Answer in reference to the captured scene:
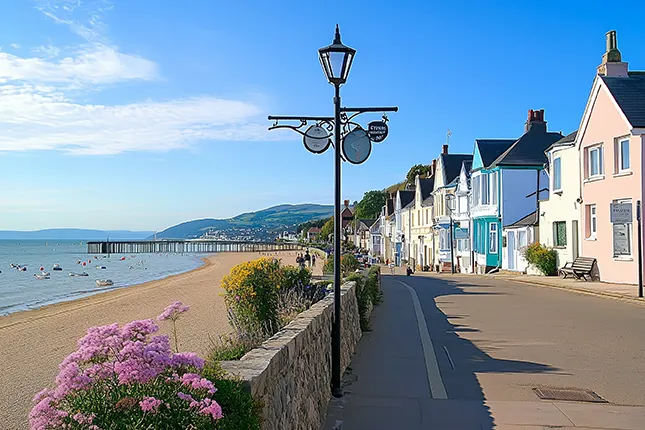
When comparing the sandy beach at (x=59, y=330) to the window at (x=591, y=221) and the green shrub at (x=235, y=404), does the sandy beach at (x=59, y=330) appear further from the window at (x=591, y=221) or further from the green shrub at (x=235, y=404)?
the window at (x=591, y=221)

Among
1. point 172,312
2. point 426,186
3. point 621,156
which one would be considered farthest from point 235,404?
point 426,186

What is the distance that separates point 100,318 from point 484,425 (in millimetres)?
21603

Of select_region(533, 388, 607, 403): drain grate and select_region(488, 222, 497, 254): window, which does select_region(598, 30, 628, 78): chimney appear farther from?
select_region(533, 388, 607, 403): drain grate

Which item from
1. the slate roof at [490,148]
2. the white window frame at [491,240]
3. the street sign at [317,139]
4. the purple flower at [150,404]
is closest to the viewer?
the purple flower at [150,404]

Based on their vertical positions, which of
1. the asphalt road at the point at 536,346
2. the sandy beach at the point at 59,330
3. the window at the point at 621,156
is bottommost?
the sandy beach at the point at 59,330

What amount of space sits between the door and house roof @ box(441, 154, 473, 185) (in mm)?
14750

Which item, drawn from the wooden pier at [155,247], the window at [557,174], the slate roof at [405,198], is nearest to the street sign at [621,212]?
the window at [557,174]

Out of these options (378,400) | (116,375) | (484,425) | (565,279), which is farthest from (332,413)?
(565,279)

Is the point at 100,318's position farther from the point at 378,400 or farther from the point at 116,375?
the point at 116,375

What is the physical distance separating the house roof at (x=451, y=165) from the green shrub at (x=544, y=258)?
68.2 feet

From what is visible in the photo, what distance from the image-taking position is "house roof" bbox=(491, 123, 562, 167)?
38.5 meters

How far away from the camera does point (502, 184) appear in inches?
1531

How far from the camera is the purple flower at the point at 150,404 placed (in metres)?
2.92

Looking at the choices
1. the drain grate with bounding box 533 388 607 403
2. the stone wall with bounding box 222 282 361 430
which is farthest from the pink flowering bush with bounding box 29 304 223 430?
the drain grate with bounding box 533 388 607 403
